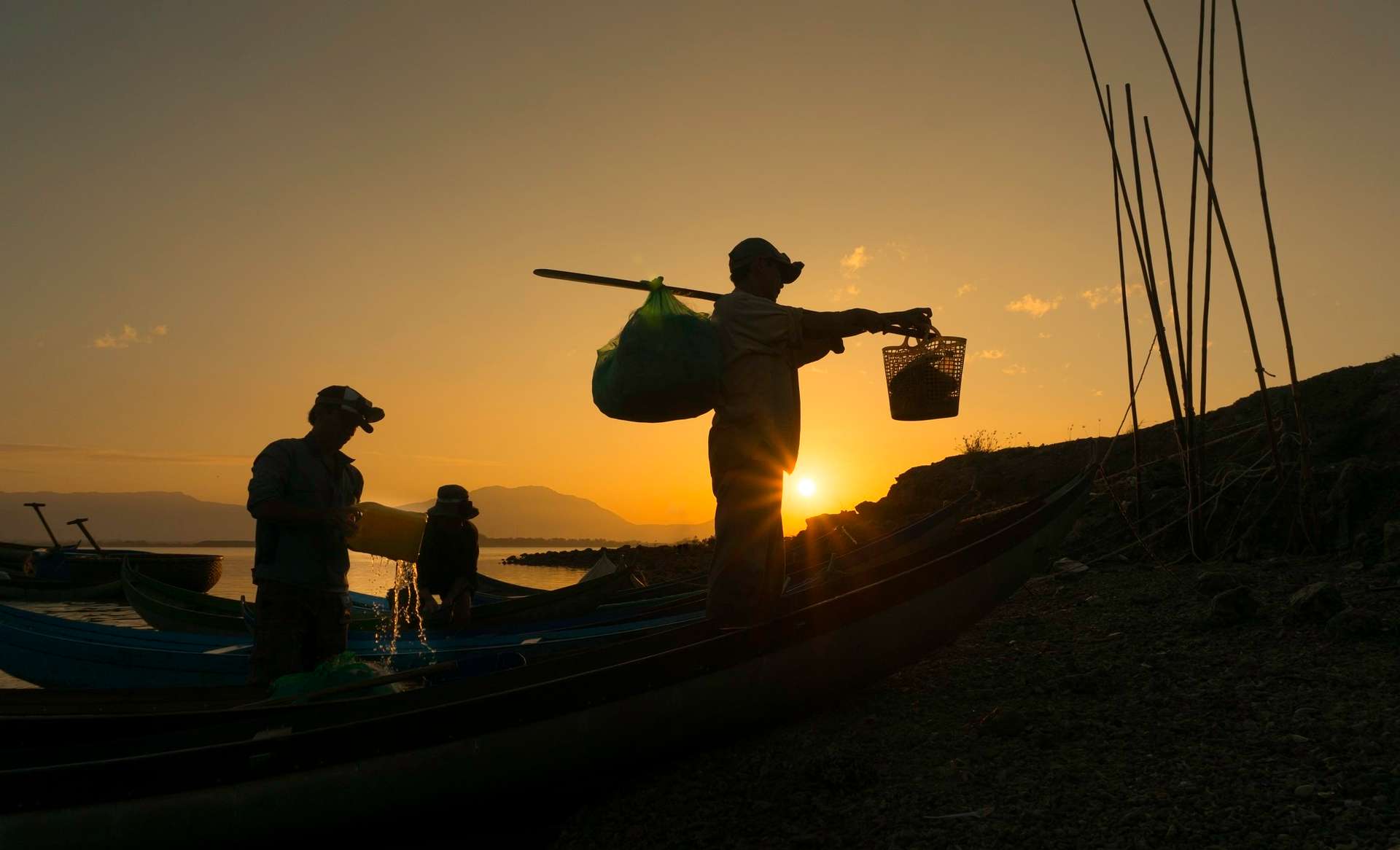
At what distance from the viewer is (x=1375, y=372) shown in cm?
1048

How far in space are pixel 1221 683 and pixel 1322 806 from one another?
59.4 inches

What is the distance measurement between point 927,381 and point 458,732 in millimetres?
3517

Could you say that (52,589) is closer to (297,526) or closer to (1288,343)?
(297,526)

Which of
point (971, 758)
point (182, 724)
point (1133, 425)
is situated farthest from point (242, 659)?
point (1133, 425)

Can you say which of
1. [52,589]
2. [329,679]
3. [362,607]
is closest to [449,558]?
[329,679]

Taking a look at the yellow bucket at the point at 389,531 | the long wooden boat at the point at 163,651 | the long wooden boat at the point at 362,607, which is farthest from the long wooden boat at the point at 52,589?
the yellow bucket at the point at 389,531

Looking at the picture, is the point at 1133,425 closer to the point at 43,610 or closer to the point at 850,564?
the point at 850,564

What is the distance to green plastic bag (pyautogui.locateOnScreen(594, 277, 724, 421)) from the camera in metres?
4.03

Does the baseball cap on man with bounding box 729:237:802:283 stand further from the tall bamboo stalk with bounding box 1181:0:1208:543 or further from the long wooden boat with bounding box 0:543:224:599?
the long wooden boat with bounding box 0:543:224:599

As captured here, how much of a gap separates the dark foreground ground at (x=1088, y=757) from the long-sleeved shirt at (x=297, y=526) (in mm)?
2247

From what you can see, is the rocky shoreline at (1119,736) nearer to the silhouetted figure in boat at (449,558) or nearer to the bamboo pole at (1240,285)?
the bamboo pole at (1240,285)

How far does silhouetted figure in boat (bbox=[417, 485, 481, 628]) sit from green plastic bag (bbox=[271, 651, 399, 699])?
12.0ft

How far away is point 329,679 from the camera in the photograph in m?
4.32

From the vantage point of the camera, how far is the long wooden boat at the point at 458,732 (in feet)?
9.62
